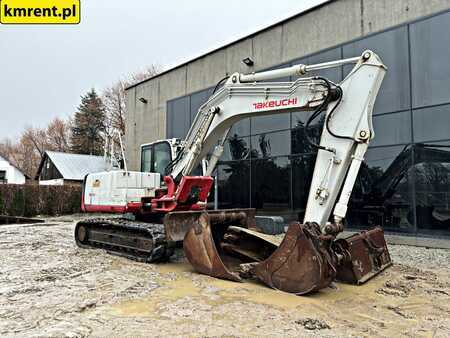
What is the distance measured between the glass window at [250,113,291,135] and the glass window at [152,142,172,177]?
4.76 metres

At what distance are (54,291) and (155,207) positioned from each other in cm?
265

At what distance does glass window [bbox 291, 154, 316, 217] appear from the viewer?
10.8m

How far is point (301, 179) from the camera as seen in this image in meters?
10.9

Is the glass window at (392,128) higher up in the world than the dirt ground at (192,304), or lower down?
higher up

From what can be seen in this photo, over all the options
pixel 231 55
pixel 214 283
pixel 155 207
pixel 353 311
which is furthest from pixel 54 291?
pixel 231 55

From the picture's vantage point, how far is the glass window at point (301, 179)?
35.4 ft

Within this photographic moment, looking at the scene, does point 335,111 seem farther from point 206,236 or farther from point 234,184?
point 234,184

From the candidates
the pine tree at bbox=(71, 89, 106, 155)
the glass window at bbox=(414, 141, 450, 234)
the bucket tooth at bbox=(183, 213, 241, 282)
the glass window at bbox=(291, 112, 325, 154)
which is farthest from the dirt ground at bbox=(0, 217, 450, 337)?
the pine tree at bbox=(71, 89, 106, 155)

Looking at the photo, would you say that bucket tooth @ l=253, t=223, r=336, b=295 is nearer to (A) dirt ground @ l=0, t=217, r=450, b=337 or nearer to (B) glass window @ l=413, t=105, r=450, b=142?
(A) dirt ground @ l=0, t=217, r=450, b=337

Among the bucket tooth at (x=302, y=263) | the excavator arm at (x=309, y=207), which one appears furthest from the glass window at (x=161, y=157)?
the bucket tooth at (x=302, y=263)

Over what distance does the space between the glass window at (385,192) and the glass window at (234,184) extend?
3851mm

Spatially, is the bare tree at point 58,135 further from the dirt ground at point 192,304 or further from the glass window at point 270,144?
the dirt ground at point 192,304

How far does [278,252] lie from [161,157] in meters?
4.21

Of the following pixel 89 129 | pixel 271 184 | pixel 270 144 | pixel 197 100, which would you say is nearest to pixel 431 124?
pixel 270 144
